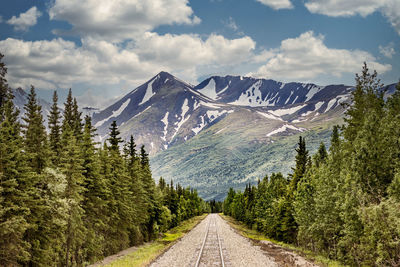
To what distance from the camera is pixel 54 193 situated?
1030 inches

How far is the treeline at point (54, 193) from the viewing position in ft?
73.7

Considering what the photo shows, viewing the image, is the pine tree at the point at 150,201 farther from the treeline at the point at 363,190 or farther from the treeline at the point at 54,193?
the treeline at the point at 363,190

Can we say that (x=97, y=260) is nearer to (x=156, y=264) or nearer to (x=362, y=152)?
(x=156, y=264)

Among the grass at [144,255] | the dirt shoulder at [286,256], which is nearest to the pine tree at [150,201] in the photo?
the grass at [144,255]

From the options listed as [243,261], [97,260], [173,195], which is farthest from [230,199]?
[243,261]

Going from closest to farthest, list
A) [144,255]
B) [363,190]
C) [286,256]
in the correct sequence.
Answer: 1. [363,190]
2. [286,256]
3. [144,255]

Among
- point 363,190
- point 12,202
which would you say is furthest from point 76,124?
point 363,190

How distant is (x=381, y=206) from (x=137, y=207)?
35.2 metres

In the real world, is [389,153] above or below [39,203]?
above

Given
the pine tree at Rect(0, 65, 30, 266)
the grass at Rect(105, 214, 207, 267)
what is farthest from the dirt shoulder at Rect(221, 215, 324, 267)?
the pine tree at Rect(0, 65, 30, 266)

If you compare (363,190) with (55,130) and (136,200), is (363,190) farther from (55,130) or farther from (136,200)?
(136,200)

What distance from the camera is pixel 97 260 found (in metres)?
36.7

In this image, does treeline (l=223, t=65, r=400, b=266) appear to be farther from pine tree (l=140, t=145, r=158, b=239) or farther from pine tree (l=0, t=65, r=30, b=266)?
pine tree (l=140, t=145, r=158, b=239)

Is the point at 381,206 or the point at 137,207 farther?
the point at 137,207
